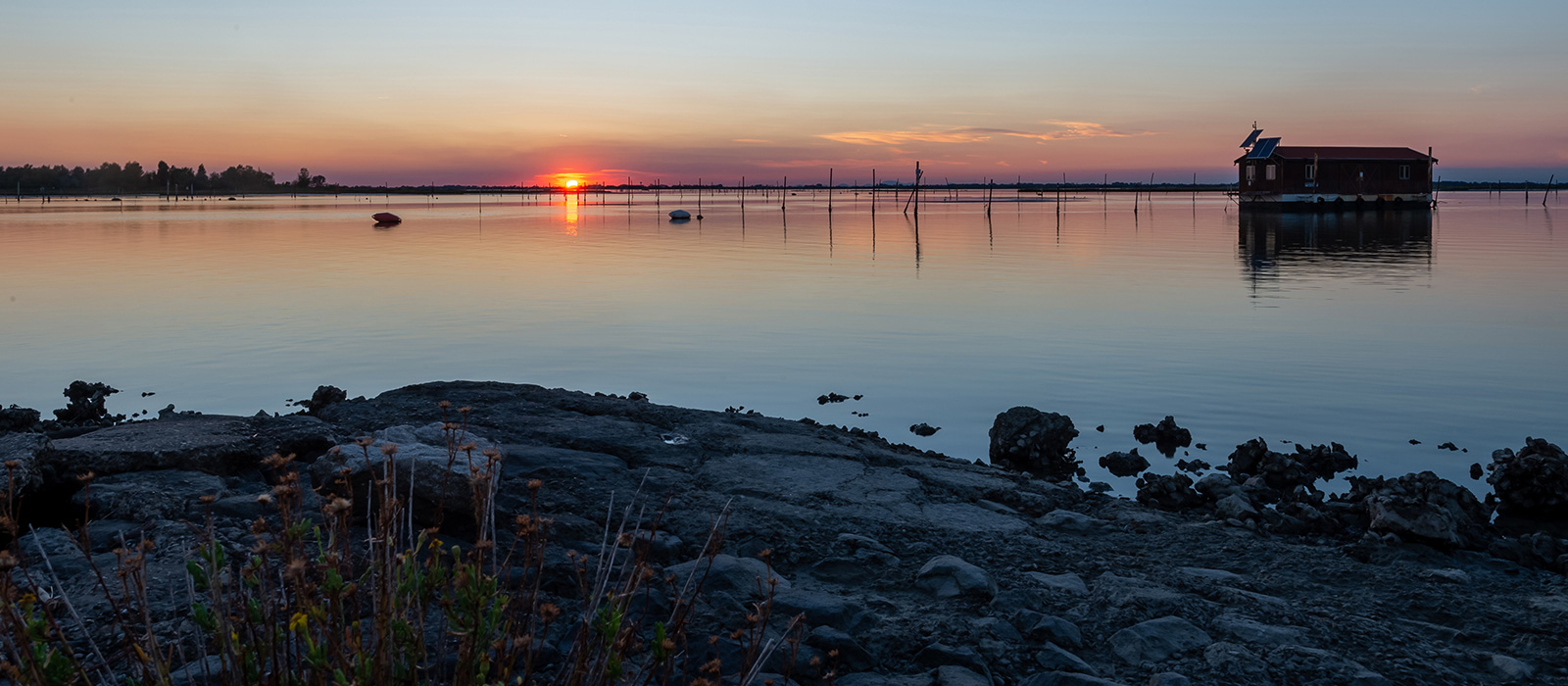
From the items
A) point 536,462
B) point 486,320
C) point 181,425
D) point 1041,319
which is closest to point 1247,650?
point 536,462

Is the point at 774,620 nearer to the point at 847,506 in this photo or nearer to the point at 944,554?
the point at 944,554

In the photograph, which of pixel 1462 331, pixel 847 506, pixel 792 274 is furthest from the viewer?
pixel 792 274

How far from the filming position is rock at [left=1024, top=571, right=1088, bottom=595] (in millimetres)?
5457

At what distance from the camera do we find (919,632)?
477 cm

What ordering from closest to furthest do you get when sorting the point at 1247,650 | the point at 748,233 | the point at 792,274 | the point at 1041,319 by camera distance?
1. the point at 1247,650
2. the point at 1041,319
3. the point at 792,274
4. the point at 748,233

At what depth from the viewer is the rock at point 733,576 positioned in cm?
504

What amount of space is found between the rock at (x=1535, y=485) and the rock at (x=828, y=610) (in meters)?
6.42

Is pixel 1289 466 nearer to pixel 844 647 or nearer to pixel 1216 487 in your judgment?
pixel 1216 487

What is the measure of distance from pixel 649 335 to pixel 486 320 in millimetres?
4239

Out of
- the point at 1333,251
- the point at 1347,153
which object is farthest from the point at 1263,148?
the point at 1333,251

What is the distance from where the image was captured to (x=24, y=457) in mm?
5773

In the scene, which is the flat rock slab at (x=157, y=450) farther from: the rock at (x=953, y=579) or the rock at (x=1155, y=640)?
the rock at (x=1155, y=640)

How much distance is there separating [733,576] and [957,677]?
1.30 metres

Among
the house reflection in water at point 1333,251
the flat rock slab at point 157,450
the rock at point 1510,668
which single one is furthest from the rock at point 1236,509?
the house reflection in water at point 1333,251
